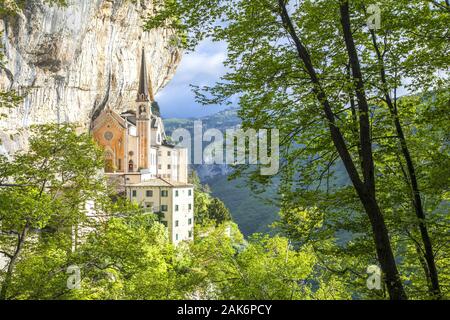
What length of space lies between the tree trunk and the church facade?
137 feet

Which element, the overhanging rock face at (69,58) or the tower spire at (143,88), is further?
the tower spire at (143,88)

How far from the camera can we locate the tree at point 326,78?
8188mm

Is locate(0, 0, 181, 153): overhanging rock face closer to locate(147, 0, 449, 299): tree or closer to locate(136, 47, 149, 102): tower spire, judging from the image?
locate(136, 47, 149, 102): tower spire

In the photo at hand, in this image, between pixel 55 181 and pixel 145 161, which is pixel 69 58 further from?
pixel 55 181

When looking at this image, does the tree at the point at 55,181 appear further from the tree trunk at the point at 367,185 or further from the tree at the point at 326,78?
the tree trunk at the point at 367,185

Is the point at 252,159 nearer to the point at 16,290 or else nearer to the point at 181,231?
the point at 16,290

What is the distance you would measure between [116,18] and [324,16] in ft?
151

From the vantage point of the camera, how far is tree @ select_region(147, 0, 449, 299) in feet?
26.9

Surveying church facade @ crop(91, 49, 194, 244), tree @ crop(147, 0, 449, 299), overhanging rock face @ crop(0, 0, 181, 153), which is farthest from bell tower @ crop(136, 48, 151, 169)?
tree @ crop(147, 0, 449, 299)

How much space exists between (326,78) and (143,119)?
61007mm

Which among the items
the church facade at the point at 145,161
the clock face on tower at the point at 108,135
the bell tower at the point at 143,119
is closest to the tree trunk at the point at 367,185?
the church facade at the point at 145,161

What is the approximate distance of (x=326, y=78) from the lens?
8.59 metres

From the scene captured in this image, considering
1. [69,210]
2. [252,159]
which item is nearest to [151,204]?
[69,210]
